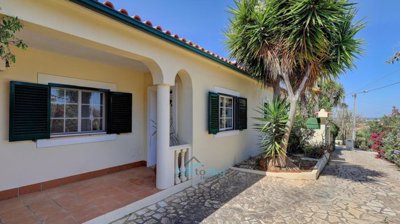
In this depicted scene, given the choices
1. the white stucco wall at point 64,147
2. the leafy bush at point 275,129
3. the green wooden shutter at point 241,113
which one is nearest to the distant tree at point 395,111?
the leafy bush at point 275,129

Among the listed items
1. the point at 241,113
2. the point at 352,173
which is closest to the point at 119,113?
the point at 241,113

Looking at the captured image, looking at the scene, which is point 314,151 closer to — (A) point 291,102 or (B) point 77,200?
(A) point 291,102

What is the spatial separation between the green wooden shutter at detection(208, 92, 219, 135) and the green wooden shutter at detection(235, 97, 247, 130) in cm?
169

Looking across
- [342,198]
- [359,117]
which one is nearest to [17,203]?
[342,198]

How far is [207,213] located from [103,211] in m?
2.02

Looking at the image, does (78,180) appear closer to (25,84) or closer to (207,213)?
(25,84)

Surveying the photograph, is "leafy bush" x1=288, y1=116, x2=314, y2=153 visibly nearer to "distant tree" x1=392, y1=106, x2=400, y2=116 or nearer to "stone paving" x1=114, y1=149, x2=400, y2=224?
"stone paving" x1=114, y1=149, x2=400, y2=224

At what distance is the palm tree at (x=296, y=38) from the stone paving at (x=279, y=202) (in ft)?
5.77

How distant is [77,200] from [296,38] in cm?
698

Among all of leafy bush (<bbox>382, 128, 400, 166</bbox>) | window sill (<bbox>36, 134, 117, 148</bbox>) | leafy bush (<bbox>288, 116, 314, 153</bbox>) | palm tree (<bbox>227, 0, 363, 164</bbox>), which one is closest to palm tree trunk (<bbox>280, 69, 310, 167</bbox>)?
palm tree (<bbox>227, 0, 363, 164</bbox>)

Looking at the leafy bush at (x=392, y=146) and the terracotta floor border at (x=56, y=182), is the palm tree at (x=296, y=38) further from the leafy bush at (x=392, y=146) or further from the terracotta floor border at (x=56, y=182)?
the terracotta floor border at (x=56, y=182)

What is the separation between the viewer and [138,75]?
7.17m

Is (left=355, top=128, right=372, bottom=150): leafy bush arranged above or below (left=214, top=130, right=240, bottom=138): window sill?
below

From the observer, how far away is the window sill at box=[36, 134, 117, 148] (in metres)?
4.92
